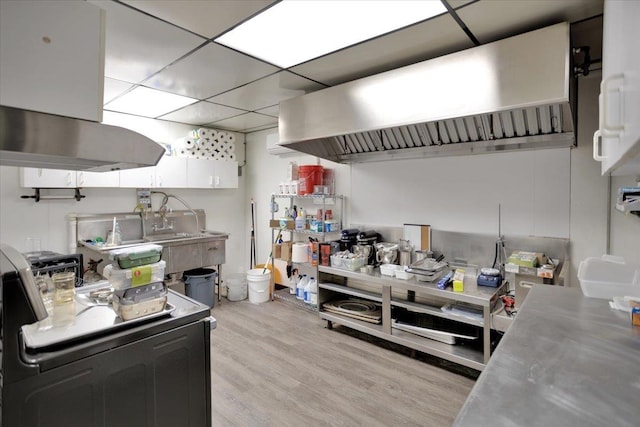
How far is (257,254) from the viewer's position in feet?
16.8

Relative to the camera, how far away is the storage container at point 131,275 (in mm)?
1415

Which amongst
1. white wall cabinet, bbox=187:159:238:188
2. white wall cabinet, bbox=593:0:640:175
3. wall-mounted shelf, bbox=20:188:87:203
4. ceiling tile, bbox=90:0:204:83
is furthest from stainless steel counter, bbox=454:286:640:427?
wall-mounted shelf, bbox=20:188:87:203

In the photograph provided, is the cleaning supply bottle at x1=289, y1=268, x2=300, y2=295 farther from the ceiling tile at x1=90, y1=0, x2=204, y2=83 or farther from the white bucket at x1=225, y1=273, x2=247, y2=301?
the ceiling tile at x1=90, y1=0, x2=204, y2=83

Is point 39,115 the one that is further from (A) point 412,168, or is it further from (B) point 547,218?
(B) point 547,218

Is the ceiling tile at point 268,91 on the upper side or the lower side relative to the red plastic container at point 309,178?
upper

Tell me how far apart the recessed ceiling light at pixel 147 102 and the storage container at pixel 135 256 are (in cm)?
211

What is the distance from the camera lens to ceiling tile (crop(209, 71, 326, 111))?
2.78 meters

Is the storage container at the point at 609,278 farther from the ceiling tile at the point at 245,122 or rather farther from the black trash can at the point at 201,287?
the black trash can at the point at 201,287

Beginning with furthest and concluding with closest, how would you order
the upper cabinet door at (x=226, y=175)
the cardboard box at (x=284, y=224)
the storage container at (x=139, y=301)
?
the upper cabinet door at (x=226, y=175), the cardboard box at (x=284, y=224), the storage container at (x=139, y=301)

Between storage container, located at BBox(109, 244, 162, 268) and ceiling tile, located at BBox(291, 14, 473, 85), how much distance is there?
1.76m

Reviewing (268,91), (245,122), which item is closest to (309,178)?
(268,91)

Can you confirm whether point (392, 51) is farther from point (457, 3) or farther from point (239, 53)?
point (239, 53)

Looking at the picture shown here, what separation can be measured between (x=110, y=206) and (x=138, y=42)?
2.52 m

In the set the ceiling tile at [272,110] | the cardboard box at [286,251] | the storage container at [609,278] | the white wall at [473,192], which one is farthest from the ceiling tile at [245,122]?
the storage container at [609,278]
